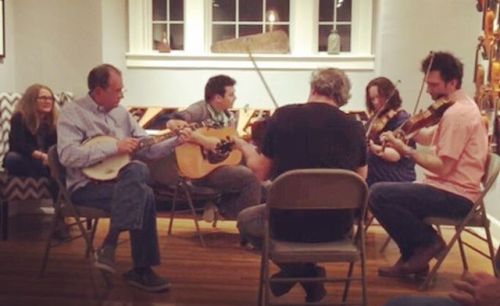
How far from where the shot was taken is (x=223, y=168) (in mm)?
4375

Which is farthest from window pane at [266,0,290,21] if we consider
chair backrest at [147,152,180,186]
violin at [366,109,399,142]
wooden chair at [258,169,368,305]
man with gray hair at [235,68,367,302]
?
wooden chair at [258,169,368,305]

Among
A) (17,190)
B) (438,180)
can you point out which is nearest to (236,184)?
(438,180)

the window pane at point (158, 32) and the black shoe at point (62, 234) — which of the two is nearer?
the black shoe at point (62, 234)

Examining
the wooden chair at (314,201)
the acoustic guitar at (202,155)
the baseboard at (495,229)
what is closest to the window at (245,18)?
the acoustic guitar at (202,155)

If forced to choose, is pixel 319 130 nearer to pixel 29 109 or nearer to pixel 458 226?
pixel 458 226

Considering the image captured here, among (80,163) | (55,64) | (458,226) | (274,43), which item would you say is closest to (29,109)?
(55,64)

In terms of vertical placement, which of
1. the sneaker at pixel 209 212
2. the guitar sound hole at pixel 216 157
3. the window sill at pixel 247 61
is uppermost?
the window sill at pixel 247 61

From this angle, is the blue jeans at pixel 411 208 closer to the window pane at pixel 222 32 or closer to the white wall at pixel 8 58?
the window pane at pixel 222 32

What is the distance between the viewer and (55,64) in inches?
211

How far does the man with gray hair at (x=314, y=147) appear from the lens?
9.02 ft

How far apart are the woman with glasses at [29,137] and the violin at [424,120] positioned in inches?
90.3

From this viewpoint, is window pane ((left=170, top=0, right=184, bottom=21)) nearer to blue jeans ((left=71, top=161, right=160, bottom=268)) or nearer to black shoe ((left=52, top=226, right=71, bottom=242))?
black shoe ((left=52, top=226, right=71, bottom=242))

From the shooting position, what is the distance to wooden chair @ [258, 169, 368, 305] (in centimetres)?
259

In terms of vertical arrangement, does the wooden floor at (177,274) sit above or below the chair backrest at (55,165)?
below
